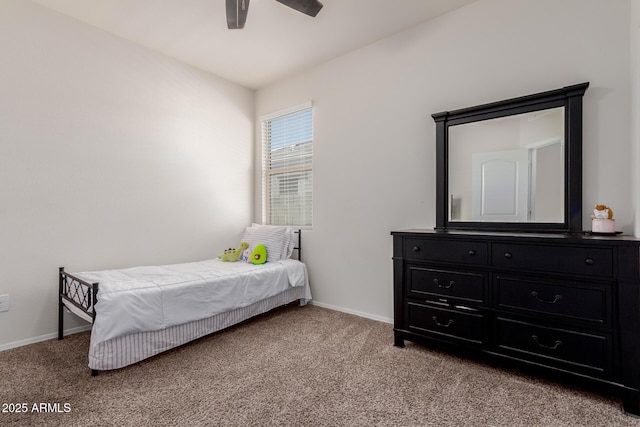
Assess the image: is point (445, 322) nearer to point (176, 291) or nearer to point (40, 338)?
point (176, 291)

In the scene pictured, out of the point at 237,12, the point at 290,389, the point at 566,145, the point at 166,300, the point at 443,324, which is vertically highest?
the point at 237,12

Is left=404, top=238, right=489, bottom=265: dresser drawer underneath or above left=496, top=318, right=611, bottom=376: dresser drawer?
above

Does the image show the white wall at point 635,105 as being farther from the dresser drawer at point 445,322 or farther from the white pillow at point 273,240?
the white pillow at point 273,240

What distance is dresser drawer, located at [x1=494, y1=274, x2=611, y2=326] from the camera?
1666 mm

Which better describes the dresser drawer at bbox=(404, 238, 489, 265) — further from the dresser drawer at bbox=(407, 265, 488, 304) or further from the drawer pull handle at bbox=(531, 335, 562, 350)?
the drawer pull handle at bbox=(531, 335, 562, 350)

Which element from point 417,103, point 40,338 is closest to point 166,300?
point 40,338

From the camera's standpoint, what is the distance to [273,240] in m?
3.44

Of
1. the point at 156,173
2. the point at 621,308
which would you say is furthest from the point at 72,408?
the point at 621,308

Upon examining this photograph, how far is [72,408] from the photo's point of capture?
164cm

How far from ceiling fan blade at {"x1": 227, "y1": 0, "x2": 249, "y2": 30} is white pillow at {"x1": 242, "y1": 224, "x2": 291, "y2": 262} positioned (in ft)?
6.49

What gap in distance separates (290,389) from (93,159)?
8.35 feet

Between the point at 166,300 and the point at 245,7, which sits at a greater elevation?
the point at 245,7

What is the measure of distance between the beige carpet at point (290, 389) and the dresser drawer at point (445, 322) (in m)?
0.19

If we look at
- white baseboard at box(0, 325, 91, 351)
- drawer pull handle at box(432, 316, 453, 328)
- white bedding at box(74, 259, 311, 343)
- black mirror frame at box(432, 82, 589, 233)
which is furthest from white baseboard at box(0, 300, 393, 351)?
black mirror frame at box(432, 82, 589, 233)
